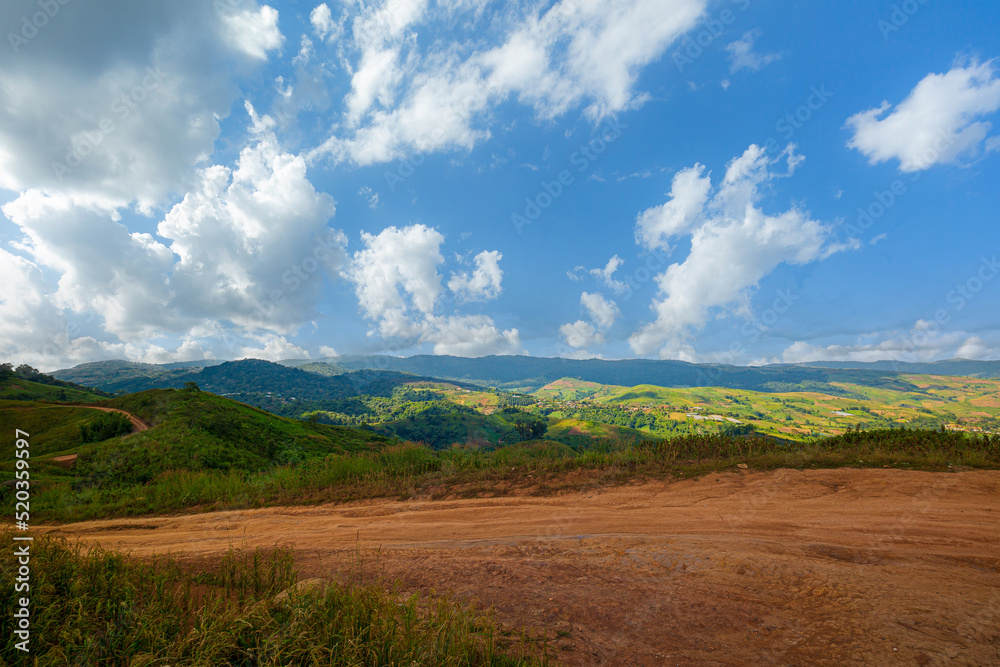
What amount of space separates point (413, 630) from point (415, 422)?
460ft

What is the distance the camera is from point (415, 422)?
137 metres

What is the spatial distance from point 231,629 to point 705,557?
6.89 metres

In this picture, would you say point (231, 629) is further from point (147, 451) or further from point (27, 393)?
point (27, 393)

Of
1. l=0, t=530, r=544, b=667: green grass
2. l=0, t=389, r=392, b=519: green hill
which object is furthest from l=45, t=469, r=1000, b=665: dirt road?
l=0, t=389, r=392, b=519: green hill

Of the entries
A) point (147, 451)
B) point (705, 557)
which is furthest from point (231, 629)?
point (147, 451)

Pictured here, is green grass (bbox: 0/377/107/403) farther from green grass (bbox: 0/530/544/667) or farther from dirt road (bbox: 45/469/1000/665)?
green grass (bbox: 0/530/544/667)

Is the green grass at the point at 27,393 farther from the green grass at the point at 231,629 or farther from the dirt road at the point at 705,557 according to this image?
the green grass at the point at 231,629

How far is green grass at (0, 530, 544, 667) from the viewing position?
3.46 metres

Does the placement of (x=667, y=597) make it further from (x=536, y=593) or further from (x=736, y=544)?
(x=736, y=544)

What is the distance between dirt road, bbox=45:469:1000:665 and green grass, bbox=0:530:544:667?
1252 mm

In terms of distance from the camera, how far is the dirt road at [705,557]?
4.20m

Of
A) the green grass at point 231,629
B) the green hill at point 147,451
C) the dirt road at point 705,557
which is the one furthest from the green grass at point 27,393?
the green grass at point 231,629

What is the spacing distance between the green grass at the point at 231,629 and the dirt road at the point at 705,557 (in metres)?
1.25

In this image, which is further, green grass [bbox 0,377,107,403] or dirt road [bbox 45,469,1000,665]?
green grass [bbox 0,377,107,403]
